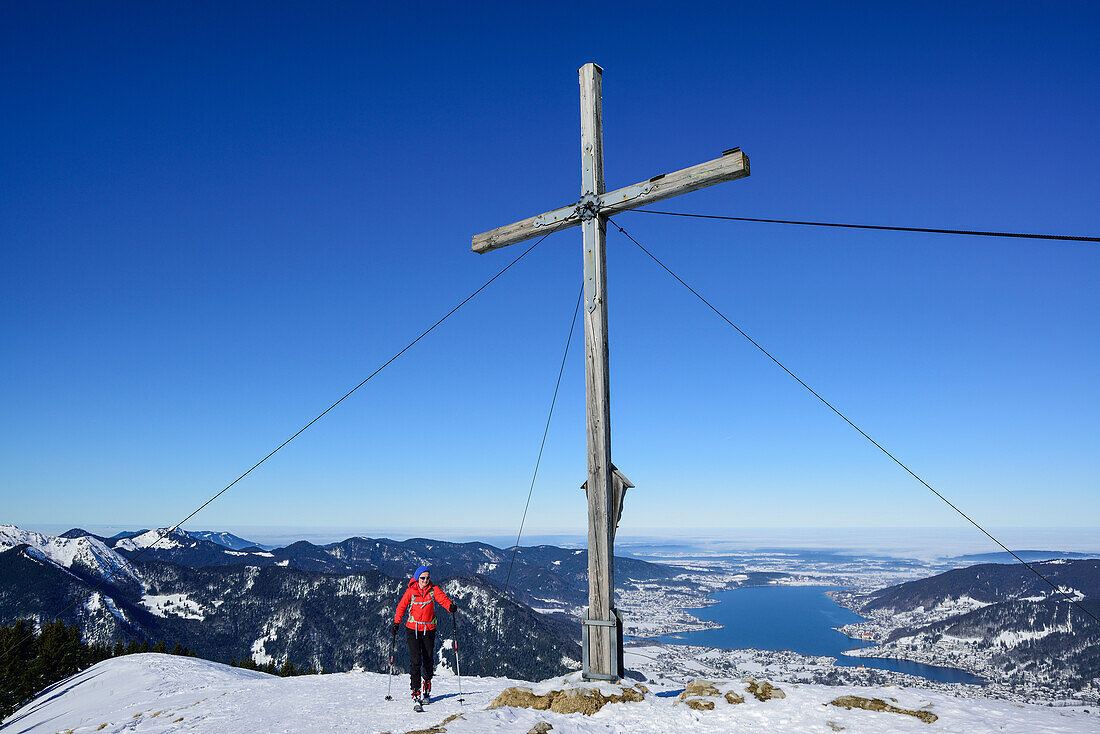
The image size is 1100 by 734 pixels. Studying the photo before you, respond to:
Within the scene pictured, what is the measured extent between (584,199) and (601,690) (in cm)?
897

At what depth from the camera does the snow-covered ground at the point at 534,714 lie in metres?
9.54

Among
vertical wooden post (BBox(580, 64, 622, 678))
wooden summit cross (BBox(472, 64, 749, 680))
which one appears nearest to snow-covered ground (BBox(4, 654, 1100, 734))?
wooden summit cross (BBox(472, 64, 749, 680))

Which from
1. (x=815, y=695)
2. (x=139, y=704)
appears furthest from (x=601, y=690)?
(x=139, y=704)

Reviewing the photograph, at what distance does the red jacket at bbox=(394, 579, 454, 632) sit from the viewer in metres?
13.1

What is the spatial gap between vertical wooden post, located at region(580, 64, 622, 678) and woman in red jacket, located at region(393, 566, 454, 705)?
3.74 m

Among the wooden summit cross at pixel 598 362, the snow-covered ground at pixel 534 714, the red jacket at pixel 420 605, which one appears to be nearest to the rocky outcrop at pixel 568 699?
the snow-covered ground at pixel 534 714

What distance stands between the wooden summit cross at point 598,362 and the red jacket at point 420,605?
149 inches

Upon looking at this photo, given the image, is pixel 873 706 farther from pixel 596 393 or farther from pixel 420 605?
pixel 420 605

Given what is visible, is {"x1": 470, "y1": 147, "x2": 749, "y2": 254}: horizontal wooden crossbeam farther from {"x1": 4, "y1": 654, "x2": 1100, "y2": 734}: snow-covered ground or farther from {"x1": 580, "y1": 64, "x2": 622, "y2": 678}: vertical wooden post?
{"x1": 4, "y1": 654, "x2": 1100, "y2": 734}: snow-covered ground

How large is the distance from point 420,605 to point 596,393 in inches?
252

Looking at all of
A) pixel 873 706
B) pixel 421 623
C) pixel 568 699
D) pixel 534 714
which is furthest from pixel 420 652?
pixel 873 706

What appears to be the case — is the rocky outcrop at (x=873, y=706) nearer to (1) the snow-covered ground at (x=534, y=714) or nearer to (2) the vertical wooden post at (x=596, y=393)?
(1) the snow-covered ground at (x=534, y=714)

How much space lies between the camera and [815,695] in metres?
11.1

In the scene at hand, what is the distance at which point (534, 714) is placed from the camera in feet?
33.9
